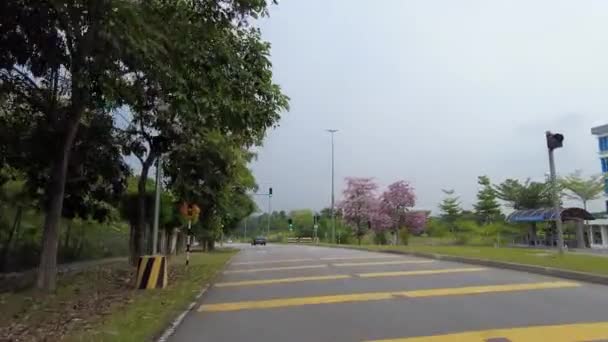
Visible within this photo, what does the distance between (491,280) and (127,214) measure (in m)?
15.7

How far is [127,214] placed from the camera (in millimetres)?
24375

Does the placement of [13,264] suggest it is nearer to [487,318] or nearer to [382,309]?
[382,309]

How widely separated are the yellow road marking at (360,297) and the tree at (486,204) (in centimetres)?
4577

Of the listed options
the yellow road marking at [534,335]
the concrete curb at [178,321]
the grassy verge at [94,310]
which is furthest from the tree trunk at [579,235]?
the yellow road marking at [534,335]

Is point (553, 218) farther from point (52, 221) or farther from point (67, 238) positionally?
point (52, 221)

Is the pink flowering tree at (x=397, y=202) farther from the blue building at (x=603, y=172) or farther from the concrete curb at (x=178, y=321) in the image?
the concrete curb at (x=178, y=321)

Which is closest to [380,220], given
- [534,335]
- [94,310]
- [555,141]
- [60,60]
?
[555,141]

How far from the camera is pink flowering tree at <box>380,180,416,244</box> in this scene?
190ft

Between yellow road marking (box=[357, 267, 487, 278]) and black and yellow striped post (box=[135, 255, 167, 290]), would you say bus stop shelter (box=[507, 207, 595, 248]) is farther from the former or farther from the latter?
black and yellow striped post (box=[135, 255, 167, 290])

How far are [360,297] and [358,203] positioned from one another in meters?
49.6

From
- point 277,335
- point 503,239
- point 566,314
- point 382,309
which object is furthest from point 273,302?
point 503,239

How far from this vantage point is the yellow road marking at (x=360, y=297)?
36.8ft

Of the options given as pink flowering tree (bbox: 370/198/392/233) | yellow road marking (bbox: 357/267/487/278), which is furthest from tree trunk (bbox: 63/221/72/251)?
pink flowering tree (bbox: 370/198/392/233)

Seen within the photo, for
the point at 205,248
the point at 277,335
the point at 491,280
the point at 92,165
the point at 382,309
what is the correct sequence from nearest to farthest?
the point at 277,335 → the point at 382,309 → the point at 491,280 → the point at 92,165 → the point at 205,248
